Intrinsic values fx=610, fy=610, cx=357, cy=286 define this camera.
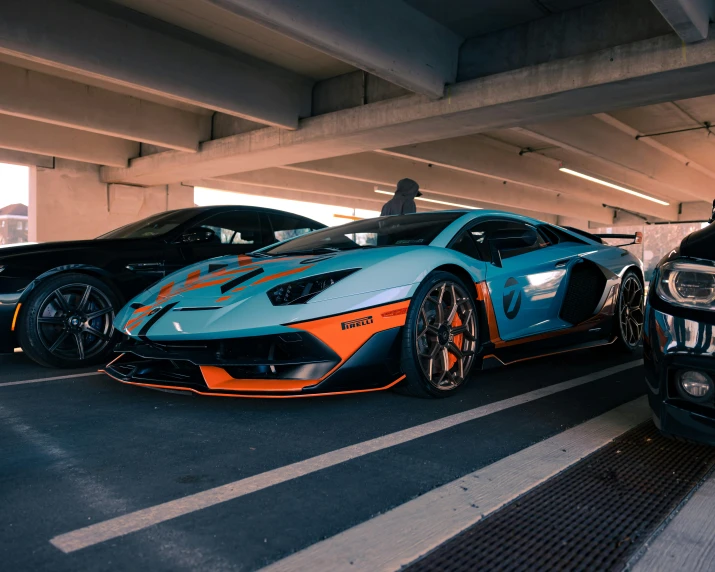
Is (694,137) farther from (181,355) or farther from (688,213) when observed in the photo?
(181,355)

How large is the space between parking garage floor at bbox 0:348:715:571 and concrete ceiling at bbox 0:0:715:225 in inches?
170

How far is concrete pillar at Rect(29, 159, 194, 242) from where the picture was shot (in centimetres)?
1489

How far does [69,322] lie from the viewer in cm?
423

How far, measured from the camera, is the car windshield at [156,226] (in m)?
5.08

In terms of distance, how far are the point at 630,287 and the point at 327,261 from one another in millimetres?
2974

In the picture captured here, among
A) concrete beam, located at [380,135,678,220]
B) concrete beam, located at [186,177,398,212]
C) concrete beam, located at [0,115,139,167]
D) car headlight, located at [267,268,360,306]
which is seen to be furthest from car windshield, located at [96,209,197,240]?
concrete beam, located at [186,177,398,212]

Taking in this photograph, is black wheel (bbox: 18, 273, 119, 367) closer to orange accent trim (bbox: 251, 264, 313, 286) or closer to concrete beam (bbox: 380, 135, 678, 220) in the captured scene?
orange accent trim (bbox: 251, 264, 313, 286)

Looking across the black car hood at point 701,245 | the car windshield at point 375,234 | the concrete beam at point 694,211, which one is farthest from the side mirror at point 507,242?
the concrete beam at point 694,211

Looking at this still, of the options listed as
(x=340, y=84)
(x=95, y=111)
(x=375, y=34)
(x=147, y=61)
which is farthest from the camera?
(x=95, y=111)

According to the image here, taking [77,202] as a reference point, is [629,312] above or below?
below

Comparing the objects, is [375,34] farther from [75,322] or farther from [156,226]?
[75,322]

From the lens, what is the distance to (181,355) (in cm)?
293

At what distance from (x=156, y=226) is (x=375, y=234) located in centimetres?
222

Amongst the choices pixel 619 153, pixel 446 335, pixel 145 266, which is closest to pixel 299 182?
pixel 619 153
